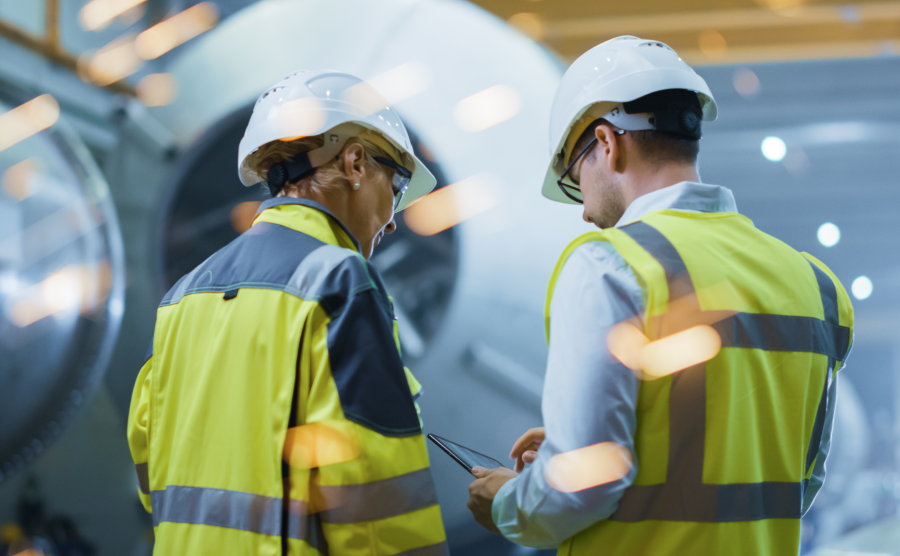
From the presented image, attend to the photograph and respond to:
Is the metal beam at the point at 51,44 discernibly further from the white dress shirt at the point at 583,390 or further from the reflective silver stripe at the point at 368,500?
the white dress shirt at the point at 583,390

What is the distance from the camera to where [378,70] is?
2.09 m

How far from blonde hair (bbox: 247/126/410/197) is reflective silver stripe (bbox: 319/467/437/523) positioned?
56 centimetres

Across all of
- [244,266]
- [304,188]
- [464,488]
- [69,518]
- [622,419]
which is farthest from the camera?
[69,518]

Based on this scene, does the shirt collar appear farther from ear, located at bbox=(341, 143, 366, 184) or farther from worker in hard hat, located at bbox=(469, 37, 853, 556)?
ear, located at bbox=(341, 143, 366, 184)

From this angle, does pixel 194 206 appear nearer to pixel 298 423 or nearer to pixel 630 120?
pixel 298 423

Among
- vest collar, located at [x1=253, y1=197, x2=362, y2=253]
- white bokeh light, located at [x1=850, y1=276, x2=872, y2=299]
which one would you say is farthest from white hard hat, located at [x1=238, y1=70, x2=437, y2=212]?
white bokeh light, located at [x1=850, y1=276, x2=872, y2=299]

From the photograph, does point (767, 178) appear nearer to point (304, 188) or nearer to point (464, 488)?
point (464, 488)

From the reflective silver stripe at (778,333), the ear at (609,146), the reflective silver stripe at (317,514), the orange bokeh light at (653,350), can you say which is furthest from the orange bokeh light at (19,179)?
the reflective silver stripe at (778,333)

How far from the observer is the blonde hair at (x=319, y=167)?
1.29 meters

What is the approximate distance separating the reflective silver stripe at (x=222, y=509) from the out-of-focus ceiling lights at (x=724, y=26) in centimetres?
261

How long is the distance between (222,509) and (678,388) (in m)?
0.75

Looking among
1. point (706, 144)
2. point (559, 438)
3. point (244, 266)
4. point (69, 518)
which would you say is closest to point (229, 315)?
point (244, 266)

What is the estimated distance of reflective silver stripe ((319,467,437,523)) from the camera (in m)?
1.02

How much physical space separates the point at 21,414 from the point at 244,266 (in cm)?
182
